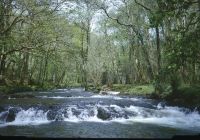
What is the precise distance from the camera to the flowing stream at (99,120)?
1439 centimetres

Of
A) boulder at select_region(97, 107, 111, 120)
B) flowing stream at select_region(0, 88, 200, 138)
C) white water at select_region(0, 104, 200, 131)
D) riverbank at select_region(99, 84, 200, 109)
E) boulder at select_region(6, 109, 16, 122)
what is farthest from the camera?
riverbank at select_region(99, 84, 200, 109)

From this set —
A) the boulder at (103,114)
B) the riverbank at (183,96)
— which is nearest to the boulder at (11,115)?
the boulder at (103,114)

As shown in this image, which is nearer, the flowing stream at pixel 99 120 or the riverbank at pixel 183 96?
the flowing stream at pixel 99 120

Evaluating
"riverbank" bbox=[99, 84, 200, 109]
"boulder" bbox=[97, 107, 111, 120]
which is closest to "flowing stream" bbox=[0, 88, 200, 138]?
"boulder" bbox=[97, 107, 111, 120]

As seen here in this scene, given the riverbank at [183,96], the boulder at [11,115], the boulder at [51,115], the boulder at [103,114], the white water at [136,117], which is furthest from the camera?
the riverbank at [183,96]

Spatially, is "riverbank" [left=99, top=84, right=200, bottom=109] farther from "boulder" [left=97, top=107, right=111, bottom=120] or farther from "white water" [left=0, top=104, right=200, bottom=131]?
"boulder" [left=97, top=107, right=111, bottom=120]

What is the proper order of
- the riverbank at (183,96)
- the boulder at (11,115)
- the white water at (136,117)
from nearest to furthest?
the white water at (136,117), the boulder at (11,115), the riverbank at (183,96)

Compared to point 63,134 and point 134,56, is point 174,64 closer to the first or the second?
point 63,134

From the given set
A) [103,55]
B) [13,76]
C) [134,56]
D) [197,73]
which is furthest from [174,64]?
[103,55]

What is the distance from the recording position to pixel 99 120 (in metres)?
18.3

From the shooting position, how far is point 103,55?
62.3 meters

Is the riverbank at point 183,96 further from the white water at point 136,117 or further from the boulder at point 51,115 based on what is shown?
the boulder at point 51,115

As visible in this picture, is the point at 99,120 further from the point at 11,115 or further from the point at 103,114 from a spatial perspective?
the point at 11,115

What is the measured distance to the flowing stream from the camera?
14.4 metres
